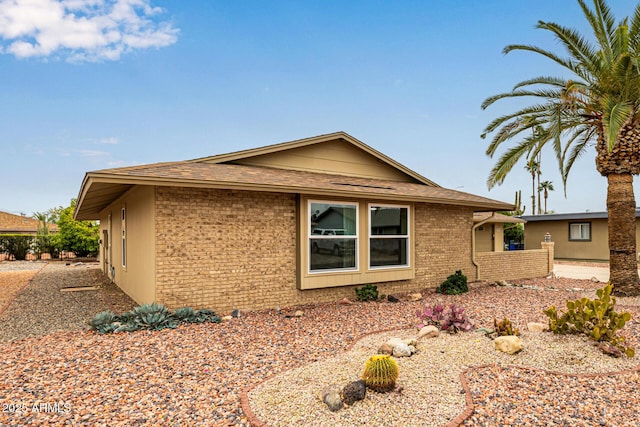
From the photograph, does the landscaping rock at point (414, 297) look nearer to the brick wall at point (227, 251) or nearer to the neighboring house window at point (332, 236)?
the brick wall at point (227, 251)

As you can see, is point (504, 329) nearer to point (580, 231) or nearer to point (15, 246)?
point (580, 231)

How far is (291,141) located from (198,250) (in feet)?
13.5

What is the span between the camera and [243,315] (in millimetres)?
7285

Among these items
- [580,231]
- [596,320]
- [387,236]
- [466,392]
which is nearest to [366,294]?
[387,236]

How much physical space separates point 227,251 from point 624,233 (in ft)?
32.8

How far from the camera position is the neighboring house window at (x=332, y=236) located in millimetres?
8367

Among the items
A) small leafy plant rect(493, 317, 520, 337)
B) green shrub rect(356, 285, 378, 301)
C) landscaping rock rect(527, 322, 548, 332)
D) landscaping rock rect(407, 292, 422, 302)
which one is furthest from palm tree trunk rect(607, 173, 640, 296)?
green shrub rect(356, 285, 378, 301)

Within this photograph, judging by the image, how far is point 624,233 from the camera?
31.3 ft

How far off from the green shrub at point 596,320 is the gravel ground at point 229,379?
322 mm

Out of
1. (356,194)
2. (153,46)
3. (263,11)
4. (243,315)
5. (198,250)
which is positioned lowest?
(243,315)

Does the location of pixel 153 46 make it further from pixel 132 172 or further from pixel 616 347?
pixel 616 347

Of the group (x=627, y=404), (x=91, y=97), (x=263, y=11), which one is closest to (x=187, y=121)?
(x=91, y=97)

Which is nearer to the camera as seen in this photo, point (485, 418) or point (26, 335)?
point (485, 418)

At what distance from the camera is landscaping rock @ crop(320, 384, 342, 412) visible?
3.39 m
